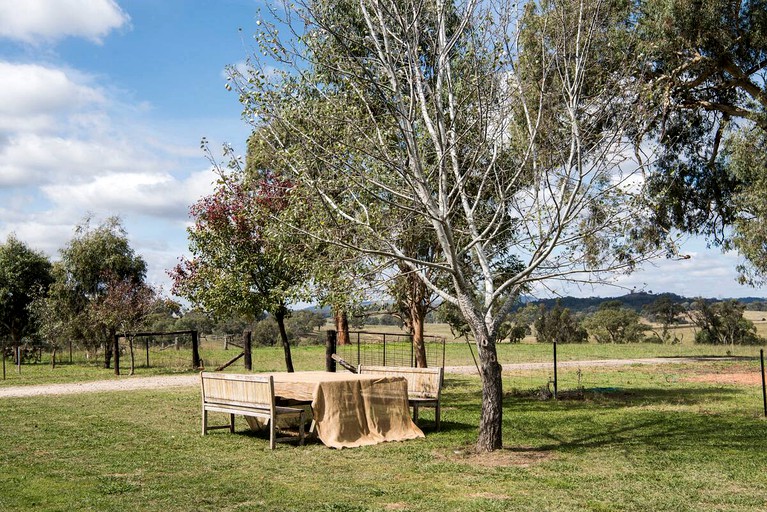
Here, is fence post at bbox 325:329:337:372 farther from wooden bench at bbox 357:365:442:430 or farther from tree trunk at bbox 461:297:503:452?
tree trunk at bbox 461:297:503:452

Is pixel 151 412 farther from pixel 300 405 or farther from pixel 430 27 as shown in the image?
pixel 430 27

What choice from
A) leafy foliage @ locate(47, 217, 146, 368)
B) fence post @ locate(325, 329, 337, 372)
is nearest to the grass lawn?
fence post @ locate(325, 329, 337, 372)

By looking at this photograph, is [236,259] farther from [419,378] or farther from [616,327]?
[616,327]

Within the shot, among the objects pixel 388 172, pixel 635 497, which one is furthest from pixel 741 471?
pixel 388 172

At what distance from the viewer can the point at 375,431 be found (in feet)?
35.5

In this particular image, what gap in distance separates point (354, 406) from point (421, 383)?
2040 mm

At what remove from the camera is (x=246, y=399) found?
10930 millimetres

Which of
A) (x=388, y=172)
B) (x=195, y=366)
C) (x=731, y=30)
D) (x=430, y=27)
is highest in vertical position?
(x=731, y=30)

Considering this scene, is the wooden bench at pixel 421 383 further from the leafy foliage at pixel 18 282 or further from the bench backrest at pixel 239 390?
the leafy foliage at pixel 18 282

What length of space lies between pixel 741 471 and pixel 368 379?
4895 millimetres

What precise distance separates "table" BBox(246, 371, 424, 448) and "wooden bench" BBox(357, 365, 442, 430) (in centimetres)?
76

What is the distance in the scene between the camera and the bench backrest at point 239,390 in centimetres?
1052

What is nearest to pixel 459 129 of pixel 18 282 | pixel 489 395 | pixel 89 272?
pixel 489 395

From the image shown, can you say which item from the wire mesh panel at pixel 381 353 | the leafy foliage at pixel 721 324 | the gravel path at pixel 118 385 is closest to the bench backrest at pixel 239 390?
the gravel path at pixel 118 385
